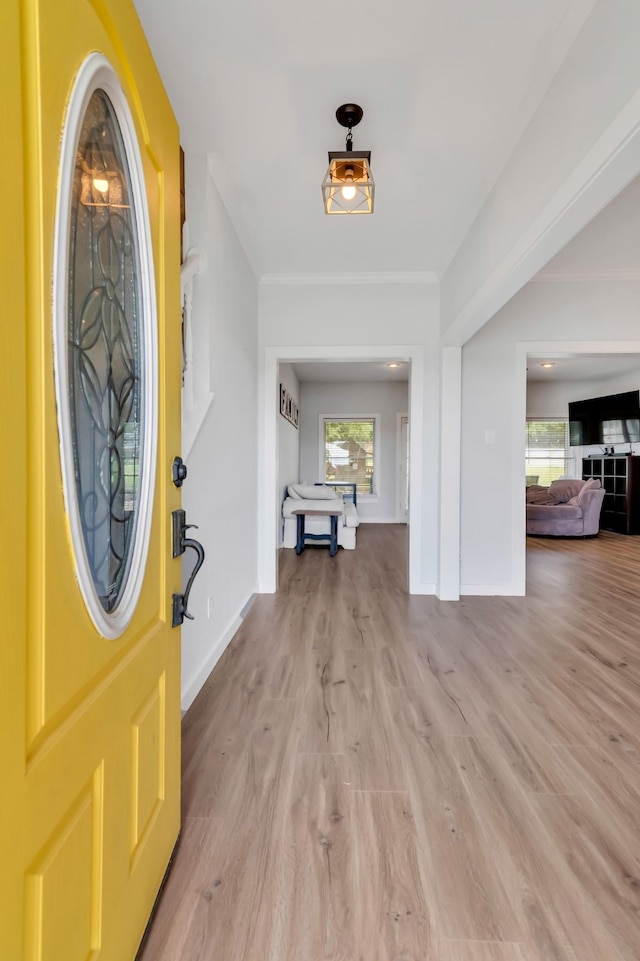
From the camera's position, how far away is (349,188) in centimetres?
206

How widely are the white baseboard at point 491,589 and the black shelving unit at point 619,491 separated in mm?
4820

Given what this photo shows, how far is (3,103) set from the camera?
1.74 ft

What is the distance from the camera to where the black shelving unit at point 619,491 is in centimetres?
722

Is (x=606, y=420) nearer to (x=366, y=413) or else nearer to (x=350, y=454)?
(x=366, y=413)

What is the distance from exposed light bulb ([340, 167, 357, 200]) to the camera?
2047 millimetres

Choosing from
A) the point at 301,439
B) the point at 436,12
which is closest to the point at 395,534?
the point at 301,439

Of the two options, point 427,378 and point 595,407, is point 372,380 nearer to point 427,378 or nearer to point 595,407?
point 595,407

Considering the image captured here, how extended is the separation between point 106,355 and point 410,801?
1.60 m

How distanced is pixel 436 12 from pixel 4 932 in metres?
2.47

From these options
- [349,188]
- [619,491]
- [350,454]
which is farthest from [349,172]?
[619,491]

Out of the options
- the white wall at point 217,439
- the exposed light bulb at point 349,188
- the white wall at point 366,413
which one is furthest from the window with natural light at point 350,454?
the exposed light bulb at point 349,188

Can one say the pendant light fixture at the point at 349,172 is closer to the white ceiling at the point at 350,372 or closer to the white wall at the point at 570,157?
the white wall at the point at 570,157

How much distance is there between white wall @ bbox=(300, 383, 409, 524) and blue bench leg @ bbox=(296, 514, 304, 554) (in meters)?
2.87

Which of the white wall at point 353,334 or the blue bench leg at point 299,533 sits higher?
the white wall at point 353,334
